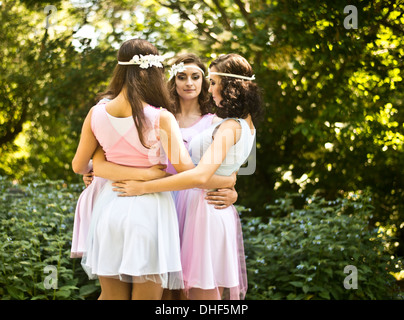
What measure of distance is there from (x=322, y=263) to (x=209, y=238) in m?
1.79

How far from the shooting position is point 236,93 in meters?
2.96

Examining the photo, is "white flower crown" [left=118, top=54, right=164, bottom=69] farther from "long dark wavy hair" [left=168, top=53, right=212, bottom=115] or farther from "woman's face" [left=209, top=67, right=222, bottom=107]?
"long dark wavy hair" [left=168, top=53, right=212, bottom=115]

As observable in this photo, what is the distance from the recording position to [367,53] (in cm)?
561

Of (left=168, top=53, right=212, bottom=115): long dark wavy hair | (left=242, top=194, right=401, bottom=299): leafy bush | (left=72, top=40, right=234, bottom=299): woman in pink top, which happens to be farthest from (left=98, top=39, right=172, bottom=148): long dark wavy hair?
(left=242, top=194, right=401, bottom=299): leafy bush

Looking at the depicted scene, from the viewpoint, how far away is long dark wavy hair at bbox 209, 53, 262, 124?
2.94m

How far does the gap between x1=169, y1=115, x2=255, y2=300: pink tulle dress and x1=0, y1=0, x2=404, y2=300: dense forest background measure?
8.44ft

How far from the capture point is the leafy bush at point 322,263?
427 cm

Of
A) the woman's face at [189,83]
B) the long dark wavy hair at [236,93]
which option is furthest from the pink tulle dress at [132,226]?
the woman's face at [189,83]

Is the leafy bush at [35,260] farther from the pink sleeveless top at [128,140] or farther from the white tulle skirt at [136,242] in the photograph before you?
the pink sleeveless top at [128,140]

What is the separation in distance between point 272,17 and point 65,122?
110 inches

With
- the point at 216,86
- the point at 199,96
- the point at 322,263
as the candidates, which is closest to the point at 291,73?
the point at 322,263

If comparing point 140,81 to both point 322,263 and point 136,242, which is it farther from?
point 322,263

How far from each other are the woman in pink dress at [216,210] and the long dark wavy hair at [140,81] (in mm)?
397
